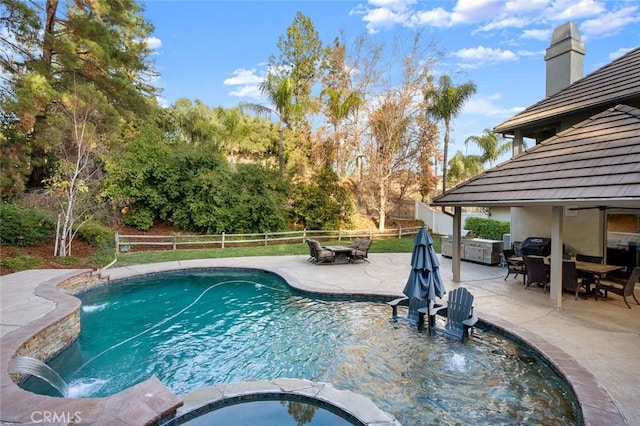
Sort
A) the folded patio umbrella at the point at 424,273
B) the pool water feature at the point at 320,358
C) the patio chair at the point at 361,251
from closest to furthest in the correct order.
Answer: the pool water feature at the point at 320,358 → the folded patio umbrella at the point at 424,273 → the patio chair at the point at 361,251

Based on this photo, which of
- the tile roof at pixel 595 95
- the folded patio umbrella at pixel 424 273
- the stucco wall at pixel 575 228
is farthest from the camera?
the stucco wall at pixel 575 228

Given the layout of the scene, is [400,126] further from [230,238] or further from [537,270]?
[537,270]

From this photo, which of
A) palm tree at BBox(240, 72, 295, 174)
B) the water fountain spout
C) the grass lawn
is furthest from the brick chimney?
the water fountain spout

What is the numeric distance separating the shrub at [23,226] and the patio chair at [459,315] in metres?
13.7

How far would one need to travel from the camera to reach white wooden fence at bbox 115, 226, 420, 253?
51.6 ft

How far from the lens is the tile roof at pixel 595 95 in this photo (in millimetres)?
8641

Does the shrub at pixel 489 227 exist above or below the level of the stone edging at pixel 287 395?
above

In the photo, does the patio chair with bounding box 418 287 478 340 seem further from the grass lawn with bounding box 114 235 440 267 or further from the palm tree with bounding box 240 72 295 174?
the palm tree with bounding box 240 72 295 174

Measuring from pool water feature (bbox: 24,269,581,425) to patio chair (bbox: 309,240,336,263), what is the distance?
12.4 ft

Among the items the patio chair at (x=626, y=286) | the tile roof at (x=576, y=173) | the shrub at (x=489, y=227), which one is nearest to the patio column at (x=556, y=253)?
the tile roof at (x=576, y=173)

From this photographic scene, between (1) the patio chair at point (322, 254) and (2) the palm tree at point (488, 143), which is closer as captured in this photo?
(1) the patio chair at point (322, 254)

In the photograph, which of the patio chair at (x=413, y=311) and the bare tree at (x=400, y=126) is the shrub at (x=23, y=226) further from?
the bare tree at (x=400, y=126)

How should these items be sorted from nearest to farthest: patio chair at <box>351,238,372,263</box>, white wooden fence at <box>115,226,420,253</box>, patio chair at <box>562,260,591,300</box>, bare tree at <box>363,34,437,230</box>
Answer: patio chair at <box>562,260,591,300</box>, patio chair at <box>351,238,372,263</box>, white wooden fence at <box>115,226,420,253</box>, bare tree at <box>363,34,437,230</box>

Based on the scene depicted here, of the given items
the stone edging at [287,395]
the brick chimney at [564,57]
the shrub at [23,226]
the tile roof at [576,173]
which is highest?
the brick chimney at [564,57]
